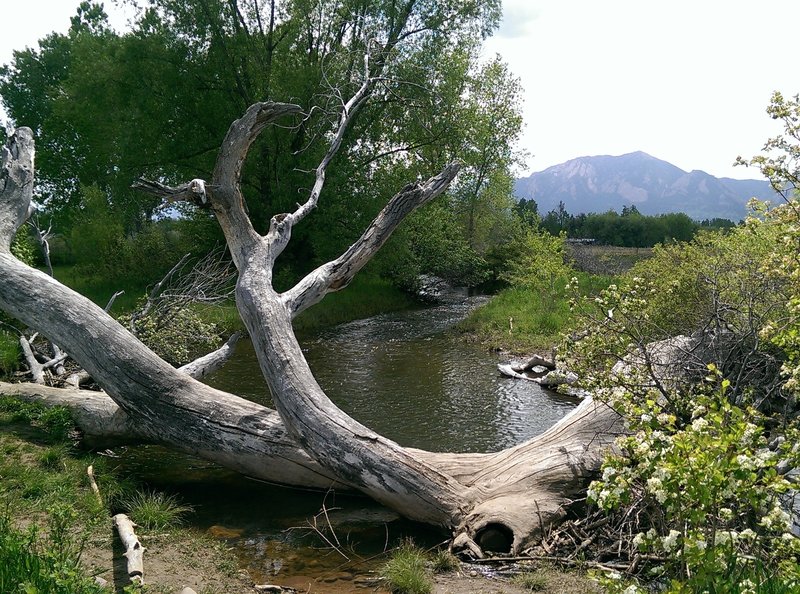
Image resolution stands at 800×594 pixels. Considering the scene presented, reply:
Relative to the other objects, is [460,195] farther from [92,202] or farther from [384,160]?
[92,202]

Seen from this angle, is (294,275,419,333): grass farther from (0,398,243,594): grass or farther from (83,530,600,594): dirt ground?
(83,530,600,594): dirt ground

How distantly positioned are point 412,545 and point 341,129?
25.3 feet

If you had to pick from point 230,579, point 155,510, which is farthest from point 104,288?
point 230,579

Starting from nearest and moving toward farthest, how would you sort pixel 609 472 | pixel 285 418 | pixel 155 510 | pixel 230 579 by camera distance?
1. pixel 609 472
2. pixel 230 579
3. pixel 155 510
4. pixel 285 418

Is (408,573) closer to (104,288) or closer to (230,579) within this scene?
(230,579)

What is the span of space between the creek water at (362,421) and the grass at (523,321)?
883 mm

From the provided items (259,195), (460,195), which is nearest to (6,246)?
(259,195)

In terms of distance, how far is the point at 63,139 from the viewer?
116ft

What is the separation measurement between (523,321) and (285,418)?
12.8 meters

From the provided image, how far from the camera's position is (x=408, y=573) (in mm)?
5359

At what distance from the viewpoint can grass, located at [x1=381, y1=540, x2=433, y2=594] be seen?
17.2 feet

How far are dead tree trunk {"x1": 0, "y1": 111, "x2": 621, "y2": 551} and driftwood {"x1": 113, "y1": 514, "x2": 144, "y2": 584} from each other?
1.65 meters

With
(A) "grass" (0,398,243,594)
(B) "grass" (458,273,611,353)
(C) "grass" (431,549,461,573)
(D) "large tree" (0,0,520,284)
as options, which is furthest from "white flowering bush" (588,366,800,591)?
(D) "large tree" (0,0,520,284)

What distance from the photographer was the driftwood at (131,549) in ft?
15.0
